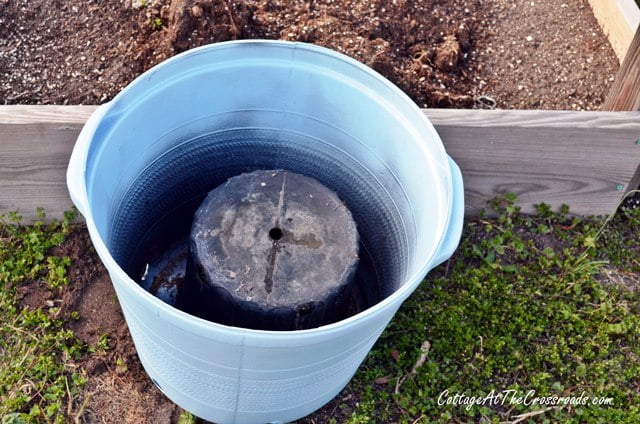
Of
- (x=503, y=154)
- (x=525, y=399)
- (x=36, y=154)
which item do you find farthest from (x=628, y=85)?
(x=36, y=154)

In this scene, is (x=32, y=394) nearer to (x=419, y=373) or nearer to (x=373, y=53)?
(x=419, y=373)

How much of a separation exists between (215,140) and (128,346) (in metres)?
0.61

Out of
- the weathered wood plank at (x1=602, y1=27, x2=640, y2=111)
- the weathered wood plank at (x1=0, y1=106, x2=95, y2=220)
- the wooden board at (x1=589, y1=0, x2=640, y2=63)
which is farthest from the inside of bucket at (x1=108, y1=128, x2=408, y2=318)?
the wooden board at (x1=589, y1=0, x2=640, y2=63)

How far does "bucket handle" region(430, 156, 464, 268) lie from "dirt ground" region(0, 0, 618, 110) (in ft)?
2.58

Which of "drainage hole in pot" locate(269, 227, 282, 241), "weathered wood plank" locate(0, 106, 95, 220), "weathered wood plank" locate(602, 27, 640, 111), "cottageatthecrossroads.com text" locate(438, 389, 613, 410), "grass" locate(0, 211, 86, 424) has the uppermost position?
"weathered wood plank" locate(602, 27, 640, 111)

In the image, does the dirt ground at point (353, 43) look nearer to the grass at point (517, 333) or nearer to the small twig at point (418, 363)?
the grass at point (517, 333)

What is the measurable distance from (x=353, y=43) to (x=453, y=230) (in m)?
1.00

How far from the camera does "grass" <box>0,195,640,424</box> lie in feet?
5.97

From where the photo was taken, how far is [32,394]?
1.77m

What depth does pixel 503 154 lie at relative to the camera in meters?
2.04

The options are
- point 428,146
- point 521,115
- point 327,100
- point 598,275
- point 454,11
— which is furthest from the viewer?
point 454,11

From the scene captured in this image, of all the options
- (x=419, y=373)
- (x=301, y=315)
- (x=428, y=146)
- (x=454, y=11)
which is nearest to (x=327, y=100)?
(x=428, y=146)

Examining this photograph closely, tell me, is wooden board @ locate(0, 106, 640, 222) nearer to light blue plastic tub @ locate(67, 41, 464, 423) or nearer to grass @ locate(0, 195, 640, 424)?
grass @ locate(0, 195, 640, 424)

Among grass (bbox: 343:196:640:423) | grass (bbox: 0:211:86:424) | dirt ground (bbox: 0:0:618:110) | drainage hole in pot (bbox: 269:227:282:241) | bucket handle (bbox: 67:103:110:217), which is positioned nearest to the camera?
bucket handle (bbox: 67:103:110:217)
